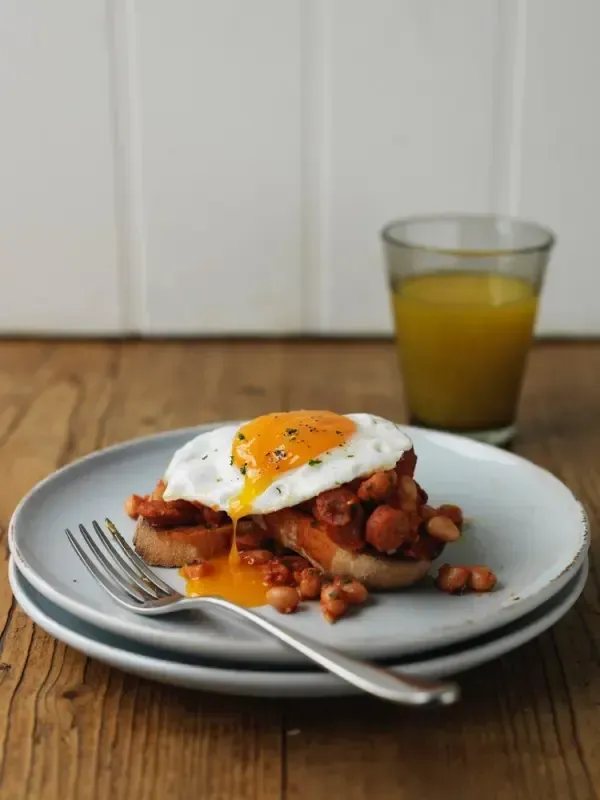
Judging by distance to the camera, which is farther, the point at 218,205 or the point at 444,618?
the point at 218,205

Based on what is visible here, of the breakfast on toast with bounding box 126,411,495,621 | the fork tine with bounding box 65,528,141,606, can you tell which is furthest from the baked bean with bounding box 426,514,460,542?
the fork tine with bounding box 65,528,141,606

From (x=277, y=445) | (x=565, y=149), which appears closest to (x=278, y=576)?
(x=277, y=445)

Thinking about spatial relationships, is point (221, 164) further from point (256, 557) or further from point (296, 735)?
point (296, 735)

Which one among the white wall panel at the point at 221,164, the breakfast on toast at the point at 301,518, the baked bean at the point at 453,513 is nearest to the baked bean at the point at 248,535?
the breakfast on toast at the point at 301,518

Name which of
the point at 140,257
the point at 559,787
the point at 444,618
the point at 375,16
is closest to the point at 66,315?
the point at 140,257

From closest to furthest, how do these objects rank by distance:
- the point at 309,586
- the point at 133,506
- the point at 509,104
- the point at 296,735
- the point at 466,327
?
the point at 296,735
the point at 309,586
the point at 133,506
the point at 466,327
the point at 509,104

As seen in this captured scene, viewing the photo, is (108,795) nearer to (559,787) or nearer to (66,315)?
(559,787)
